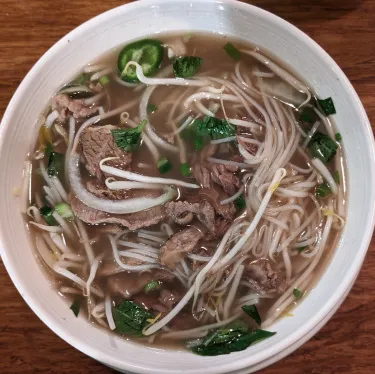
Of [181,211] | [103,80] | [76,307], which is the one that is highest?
[103,80]

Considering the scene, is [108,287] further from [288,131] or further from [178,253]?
[288,131]

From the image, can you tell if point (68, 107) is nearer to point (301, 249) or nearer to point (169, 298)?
point (169, 298)

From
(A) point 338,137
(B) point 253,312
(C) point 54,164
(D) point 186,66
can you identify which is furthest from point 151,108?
(B) point 253,312

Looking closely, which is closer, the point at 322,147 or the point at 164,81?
the point at 322,147

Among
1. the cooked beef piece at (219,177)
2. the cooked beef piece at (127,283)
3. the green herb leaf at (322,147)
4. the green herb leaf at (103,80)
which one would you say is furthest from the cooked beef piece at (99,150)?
the green herb leaf at (322,147)

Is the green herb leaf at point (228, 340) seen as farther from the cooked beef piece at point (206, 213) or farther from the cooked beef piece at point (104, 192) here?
the cooked beef piece at point (104, 192)

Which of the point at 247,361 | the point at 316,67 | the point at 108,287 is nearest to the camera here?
the point at 247,361

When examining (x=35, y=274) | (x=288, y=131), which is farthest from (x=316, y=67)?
(x=35, y=274)
